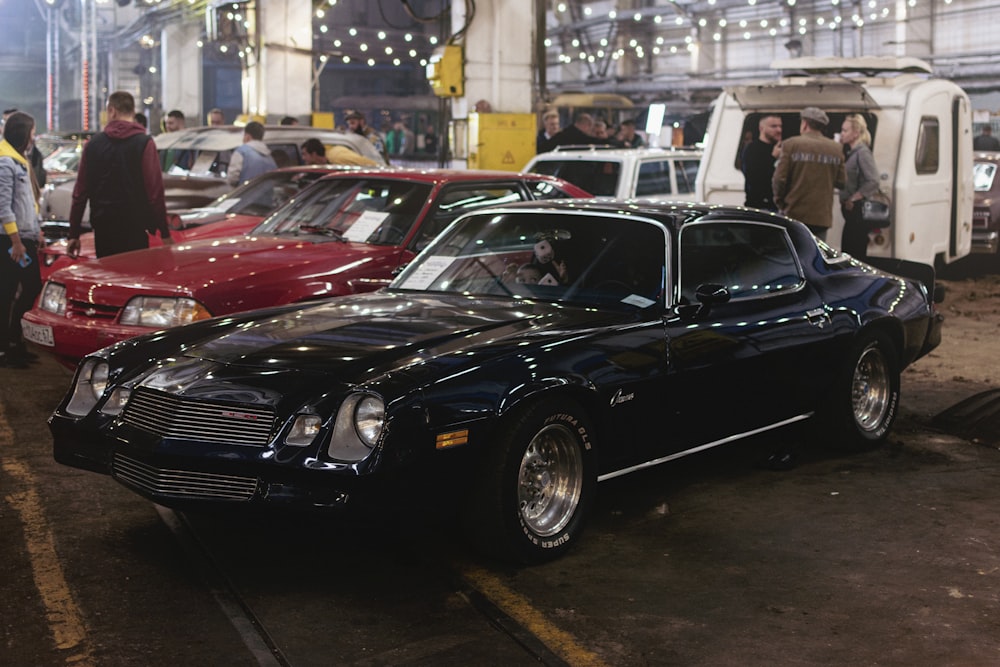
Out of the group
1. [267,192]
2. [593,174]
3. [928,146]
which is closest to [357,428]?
[267,192]

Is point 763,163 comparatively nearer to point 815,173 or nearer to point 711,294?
point 815,173

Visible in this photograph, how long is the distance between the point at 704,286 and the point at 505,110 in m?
13.9

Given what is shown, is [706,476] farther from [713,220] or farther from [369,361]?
[369,361]

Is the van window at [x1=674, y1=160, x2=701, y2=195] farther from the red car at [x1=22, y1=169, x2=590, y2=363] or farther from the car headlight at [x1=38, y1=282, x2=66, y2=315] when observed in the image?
the car headlight at [x1=38, y1=282, x2=66, y2=315]

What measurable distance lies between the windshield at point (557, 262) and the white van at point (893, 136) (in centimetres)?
613

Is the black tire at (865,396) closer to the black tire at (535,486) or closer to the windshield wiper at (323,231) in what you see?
the black tire at (535,486)

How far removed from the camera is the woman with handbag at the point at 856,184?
1120 centimetres

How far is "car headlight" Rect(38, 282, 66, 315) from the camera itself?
297 inches

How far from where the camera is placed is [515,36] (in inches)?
749

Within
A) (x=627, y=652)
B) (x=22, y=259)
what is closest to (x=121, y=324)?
(x=22, y=259)

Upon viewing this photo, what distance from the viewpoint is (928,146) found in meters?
12.5

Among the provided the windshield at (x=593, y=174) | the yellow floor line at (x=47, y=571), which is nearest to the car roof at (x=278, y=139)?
the windshield at (x=593, y=174)

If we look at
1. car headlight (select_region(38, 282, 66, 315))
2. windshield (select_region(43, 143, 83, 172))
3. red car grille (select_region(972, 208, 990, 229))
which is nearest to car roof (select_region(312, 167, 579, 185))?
car headlight (select_region(38, 282, 66, 315))

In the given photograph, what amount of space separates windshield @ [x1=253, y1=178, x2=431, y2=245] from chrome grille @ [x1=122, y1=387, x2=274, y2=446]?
3.46 metres
